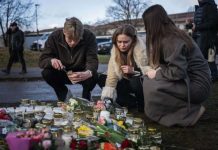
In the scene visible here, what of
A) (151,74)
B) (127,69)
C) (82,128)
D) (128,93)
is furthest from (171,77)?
(128,93)

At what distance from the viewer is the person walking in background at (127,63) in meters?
4.97

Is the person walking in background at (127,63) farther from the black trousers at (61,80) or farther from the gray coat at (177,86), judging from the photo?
the gray coat at (177,86)

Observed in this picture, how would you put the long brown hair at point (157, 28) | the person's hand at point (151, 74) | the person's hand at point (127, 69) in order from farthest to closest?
the person's hand at point (127, 69) < the person's hand at point (151, 74) < the long brown hair at point (157, 28)

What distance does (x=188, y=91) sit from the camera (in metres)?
4.24

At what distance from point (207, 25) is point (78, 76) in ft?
12.9

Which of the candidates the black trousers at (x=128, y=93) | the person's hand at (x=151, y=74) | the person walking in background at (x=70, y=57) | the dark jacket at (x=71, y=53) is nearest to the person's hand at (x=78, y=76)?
the person walking in background at (x=70, y=57)

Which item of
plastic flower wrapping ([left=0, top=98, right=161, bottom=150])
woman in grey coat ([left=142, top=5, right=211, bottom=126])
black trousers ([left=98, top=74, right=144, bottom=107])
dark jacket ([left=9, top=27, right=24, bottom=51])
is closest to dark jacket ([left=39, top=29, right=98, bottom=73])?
black trousers ([left=98, top=74, right=144, bottom=107])

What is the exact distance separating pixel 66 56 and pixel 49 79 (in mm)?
363

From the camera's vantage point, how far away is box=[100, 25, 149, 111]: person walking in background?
4.97 metres

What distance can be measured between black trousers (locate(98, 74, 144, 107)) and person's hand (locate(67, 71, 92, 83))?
1.19 ft

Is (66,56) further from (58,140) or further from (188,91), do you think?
(58,140)

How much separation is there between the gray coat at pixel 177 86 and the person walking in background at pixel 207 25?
13.6 feet

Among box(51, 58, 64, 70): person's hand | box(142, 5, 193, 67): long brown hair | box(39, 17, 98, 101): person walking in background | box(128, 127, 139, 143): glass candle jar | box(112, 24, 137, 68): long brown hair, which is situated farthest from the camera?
box(39, 17, 98, 101): person walking in background

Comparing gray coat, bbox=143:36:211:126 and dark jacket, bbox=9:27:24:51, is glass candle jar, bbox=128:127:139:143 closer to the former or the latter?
gray coat, bbox=143:36:211:126
